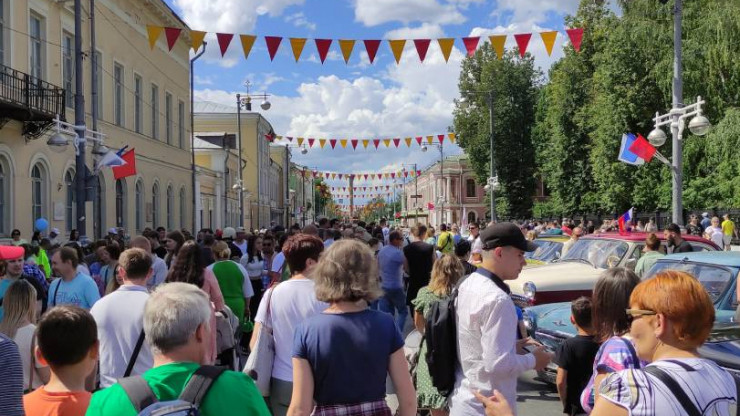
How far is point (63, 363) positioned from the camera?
2.86m

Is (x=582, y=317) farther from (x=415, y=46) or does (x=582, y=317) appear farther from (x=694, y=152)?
(x=694, y=152)

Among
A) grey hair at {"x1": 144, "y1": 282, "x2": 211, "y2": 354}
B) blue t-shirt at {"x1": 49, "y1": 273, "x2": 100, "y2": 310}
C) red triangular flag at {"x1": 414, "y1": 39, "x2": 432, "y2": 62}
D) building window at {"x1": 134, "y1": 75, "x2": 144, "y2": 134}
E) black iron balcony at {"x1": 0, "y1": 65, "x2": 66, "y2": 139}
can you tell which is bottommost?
blue t-shirt at {"x1": 49, "y1": 273, "x2": 100, "y2": 310}

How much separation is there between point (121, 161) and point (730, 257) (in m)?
15.1

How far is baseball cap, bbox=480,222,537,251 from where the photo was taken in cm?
358

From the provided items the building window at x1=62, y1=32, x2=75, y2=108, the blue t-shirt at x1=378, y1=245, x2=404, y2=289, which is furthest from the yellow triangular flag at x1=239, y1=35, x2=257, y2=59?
the building window at x1=62, y1=32, x2=75, y2=108

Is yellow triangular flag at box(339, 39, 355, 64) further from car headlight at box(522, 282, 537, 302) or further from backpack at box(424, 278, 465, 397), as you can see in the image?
backpack at box(424, 278, 465, 397)

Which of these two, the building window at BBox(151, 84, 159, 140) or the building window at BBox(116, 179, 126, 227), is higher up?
the building window at BBox(151, 84, 159, 140)

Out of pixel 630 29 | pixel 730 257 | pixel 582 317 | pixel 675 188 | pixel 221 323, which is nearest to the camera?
pixel 582 317

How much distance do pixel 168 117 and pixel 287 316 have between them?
105 feet

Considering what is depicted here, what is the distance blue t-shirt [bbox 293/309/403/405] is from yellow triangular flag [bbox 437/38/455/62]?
13.5m

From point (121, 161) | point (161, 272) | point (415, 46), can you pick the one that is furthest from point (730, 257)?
point (121, 161)

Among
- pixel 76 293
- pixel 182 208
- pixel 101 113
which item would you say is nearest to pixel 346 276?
pixel 76 293

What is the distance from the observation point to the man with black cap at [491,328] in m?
3.40

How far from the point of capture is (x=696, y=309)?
222 cm
